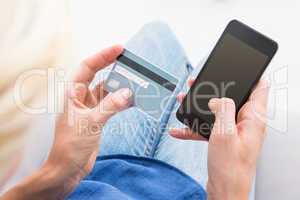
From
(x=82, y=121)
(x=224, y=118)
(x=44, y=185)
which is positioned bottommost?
(x=44, y=185)

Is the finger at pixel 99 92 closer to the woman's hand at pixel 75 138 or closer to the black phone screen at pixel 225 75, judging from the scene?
the woman's hand at pixel 75 138

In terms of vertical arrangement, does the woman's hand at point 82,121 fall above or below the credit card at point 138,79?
below

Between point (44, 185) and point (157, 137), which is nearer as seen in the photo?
point (44, 185)

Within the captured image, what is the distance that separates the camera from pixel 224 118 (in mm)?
525

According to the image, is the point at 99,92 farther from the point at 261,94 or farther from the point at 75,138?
the point at 261,94

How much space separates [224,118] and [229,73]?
5.3 inches

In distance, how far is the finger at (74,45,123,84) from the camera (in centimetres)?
63

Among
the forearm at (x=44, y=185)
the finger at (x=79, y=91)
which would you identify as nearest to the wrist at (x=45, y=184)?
the forearm at (x=44, y=185)

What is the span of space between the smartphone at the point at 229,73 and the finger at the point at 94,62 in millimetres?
128

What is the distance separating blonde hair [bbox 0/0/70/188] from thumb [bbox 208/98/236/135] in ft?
1.18

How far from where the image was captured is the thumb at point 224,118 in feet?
1.69

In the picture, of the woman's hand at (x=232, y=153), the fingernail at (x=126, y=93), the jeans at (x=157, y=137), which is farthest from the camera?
the jeans at (x=157, y=137)

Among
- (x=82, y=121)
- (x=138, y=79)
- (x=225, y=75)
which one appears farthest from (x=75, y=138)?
(x=225, y=75)

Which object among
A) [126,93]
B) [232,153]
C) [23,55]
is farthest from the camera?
[23,55]
